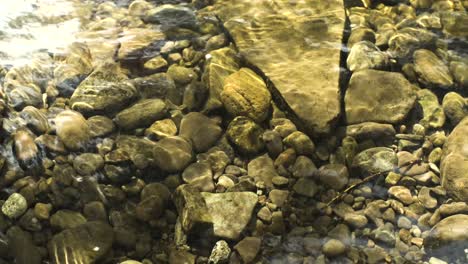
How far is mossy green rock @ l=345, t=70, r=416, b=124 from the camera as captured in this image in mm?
3871

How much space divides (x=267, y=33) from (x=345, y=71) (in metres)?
1.00

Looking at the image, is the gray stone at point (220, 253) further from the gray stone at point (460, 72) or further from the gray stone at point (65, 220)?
the gray stone at point (460, 72)

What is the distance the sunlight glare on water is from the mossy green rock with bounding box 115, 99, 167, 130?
1.36m

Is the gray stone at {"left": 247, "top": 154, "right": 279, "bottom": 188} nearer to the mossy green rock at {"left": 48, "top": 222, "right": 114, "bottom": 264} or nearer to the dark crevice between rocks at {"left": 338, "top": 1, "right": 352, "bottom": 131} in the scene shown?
the dark crevice between rocks at {"left": 338, "top": 1, "right": 352, "bottom": 131}

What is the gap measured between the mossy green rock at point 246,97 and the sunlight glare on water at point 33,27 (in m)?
2.07

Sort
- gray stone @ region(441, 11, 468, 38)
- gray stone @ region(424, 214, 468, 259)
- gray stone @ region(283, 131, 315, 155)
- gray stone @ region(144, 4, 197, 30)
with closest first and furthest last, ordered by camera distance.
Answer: gray stone @ region(424, 214, 468, 259), gray stone @ region(283, 131, 315, 155), gray stone @ region(441, 11, 468, 38), gray stone @ region(144, 4, 197, 30)

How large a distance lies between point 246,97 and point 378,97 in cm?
130

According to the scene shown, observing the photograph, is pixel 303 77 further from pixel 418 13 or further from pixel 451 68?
pixel 418 13

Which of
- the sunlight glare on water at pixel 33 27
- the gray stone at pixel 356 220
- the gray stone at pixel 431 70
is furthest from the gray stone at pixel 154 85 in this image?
the gray stone at pixel 431 70

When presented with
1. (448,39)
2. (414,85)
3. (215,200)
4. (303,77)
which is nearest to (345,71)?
(303,77)

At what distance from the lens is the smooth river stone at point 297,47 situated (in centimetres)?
386

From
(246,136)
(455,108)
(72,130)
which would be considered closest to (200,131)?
(246,136)

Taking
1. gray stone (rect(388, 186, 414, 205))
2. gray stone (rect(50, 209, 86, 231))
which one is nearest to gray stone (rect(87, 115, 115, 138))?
gray stone (rect(50, 209, 86, 231))

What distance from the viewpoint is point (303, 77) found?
4098mm
